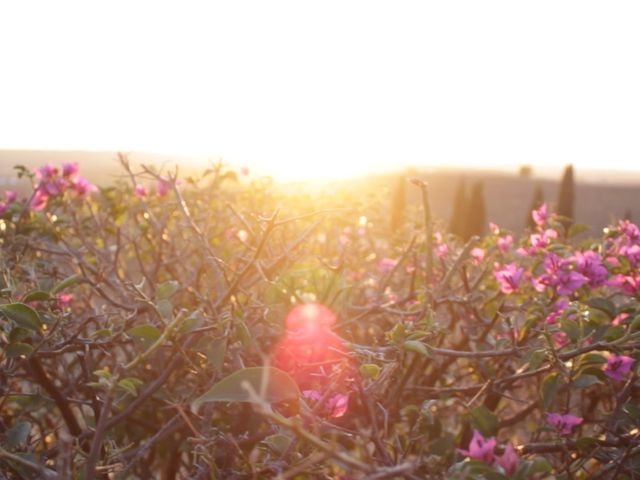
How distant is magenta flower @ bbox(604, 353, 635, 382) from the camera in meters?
1.64

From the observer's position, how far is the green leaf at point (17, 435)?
1.40 m

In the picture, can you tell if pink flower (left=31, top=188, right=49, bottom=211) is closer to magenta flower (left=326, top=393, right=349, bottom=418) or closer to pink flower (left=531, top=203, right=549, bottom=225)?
magenta flower (left=326, top=393, right=349, bottom=418)

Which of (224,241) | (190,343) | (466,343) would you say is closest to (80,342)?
(190,343)

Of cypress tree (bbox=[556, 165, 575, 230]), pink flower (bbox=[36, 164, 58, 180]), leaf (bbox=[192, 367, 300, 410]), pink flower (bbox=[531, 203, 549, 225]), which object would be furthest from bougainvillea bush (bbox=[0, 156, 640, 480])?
cypress tree (bbox=[556, 165, 575, 230])

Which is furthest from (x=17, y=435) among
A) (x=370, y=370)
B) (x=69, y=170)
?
(x=69, y=170)

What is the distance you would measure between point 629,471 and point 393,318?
1.02 m

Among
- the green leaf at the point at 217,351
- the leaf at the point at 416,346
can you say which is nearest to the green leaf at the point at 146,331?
the green leaf at the point at 217,351

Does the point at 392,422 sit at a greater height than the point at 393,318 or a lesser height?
lesser

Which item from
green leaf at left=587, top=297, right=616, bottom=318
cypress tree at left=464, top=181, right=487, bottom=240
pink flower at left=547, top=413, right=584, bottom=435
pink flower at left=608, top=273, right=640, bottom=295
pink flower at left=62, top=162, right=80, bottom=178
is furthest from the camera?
cypress tree at left=464, top=181, right=487, bottom=240

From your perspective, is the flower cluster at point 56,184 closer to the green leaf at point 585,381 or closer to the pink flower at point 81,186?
the pink flower at point 81,186

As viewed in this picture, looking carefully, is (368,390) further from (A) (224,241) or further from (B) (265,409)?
(A) (224,241)

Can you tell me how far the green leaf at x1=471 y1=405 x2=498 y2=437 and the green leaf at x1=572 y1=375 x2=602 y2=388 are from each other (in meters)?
0.22

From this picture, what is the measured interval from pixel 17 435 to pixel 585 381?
1.30 metres

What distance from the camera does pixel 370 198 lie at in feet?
19.7
